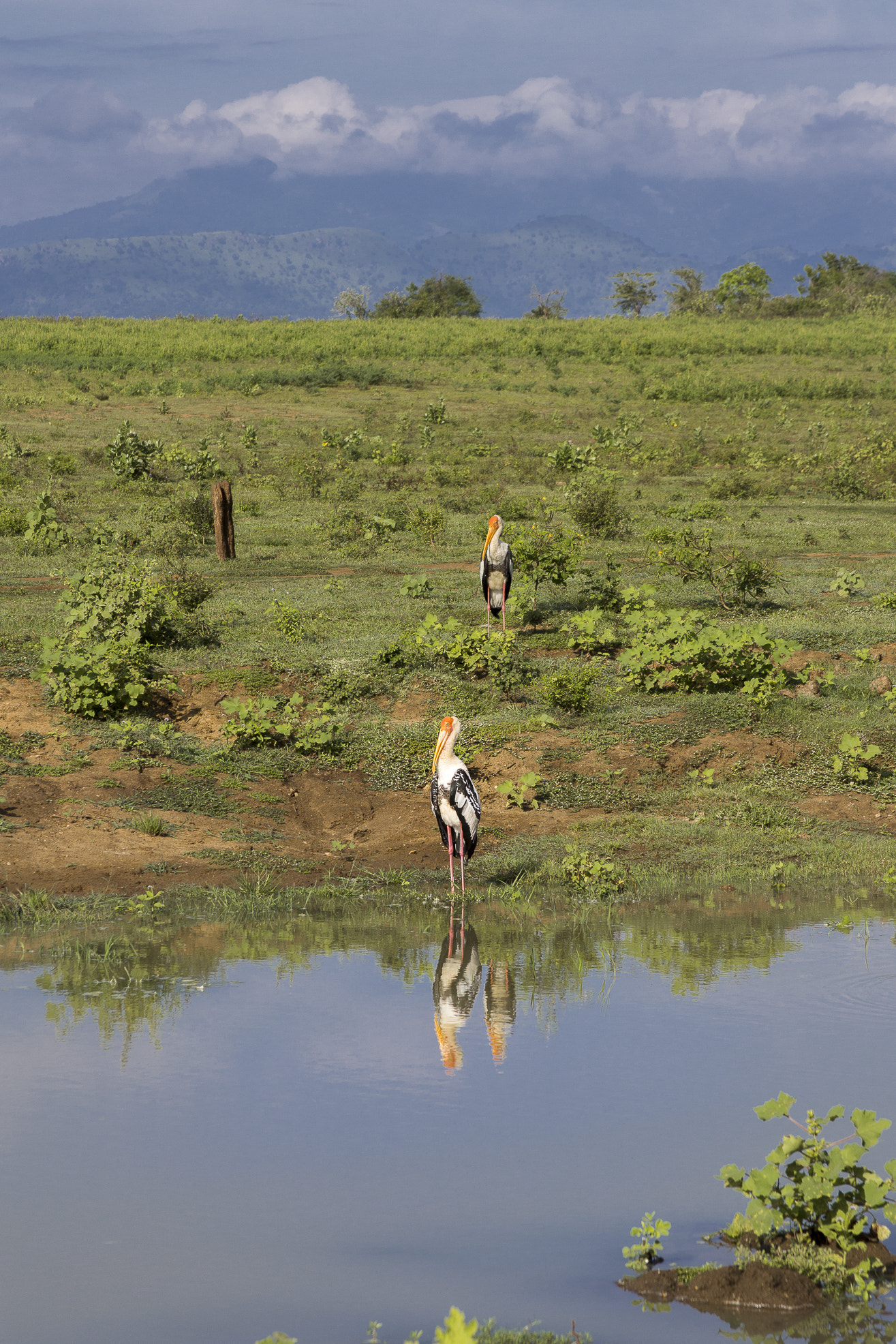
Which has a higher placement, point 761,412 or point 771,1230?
point 761,412

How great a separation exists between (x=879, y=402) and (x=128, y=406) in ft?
77.2

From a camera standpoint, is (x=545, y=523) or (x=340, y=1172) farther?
(x=545, y=523)

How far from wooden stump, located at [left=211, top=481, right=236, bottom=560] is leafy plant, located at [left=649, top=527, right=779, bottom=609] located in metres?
6.70

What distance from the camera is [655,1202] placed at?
515 centimetres

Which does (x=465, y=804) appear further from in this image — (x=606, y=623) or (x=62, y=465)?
(x=62, y=465)

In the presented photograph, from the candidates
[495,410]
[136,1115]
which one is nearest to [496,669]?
[136,1115]

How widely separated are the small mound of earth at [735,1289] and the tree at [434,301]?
219 feet

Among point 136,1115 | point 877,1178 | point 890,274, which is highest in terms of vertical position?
point 890,274

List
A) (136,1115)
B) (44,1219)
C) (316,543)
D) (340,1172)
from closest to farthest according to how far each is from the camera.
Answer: (44,1219) < (340,1172) < (136,1115) < (316,543)

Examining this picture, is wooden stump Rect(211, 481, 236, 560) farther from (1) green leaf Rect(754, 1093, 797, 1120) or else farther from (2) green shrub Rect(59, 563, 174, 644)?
(1) green leaf Rect(754, 1093, 797, 1120)

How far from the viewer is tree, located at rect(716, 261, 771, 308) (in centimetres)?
7619

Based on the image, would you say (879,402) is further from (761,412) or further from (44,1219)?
(44,1219)

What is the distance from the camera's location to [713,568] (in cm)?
1752

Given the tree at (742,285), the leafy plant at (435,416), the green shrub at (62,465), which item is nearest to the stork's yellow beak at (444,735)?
the green shrub at (62,465)
